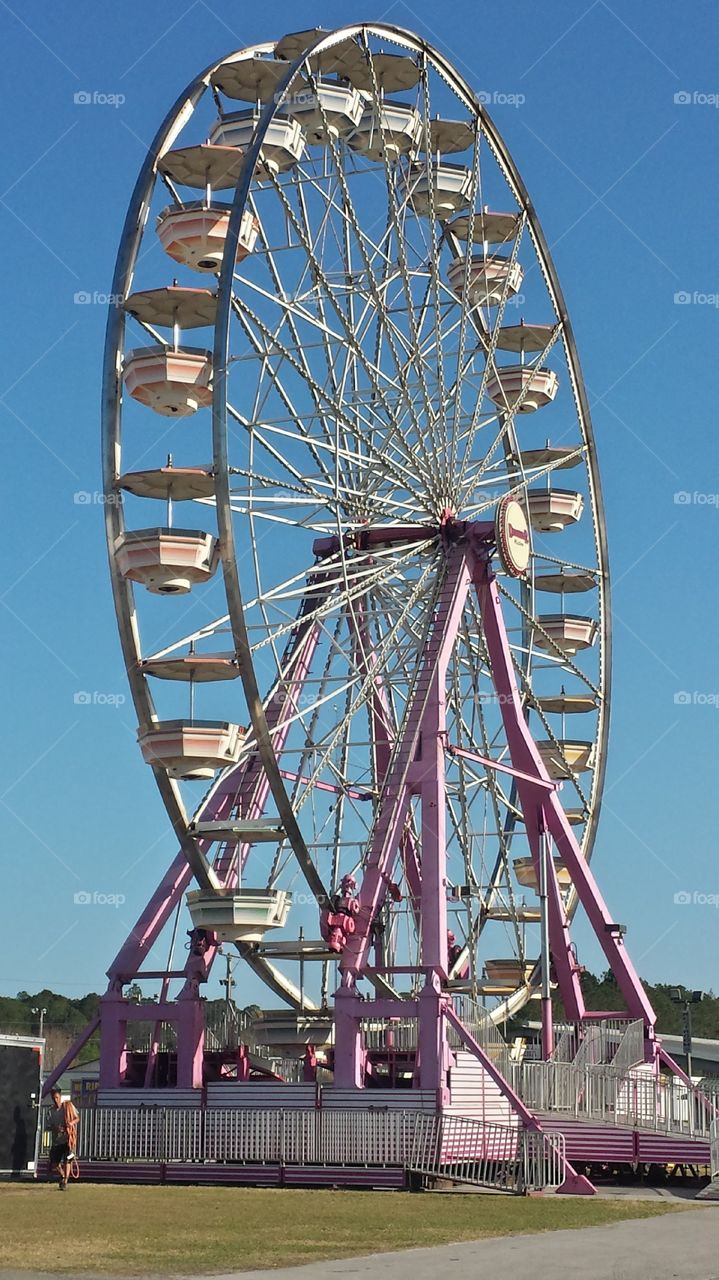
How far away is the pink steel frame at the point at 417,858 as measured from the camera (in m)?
34.0

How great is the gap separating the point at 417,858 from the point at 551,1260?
2844 cm

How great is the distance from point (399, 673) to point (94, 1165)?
12279 mm

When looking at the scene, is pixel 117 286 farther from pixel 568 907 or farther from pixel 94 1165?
pixel 568 907

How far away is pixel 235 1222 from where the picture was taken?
20641 millimetres

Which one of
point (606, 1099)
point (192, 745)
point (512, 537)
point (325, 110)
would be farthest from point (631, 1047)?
point (325, 110)

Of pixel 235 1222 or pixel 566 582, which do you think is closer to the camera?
pixel 235 1222

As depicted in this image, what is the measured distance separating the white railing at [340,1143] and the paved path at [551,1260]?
32.4ft

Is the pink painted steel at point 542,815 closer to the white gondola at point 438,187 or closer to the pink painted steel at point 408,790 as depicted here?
the pink painted steel at point 408,790

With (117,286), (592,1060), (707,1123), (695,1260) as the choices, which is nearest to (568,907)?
(592,1060)

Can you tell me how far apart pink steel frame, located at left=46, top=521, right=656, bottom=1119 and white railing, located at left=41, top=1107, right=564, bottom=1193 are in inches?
47.8

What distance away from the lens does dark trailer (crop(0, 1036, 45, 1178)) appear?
26.5 meters

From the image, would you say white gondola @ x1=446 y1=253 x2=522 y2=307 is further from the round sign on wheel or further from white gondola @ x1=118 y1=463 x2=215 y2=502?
white gondola @ x1=118 y1=463 x2=215 y2=502

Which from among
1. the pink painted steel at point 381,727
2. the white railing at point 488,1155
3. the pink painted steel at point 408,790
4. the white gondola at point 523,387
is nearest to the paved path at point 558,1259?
the white railing at point 488,1155

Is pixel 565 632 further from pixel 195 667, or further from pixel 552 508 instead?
pixel 195 667
